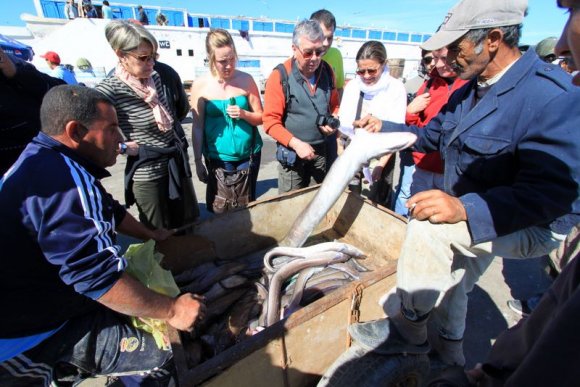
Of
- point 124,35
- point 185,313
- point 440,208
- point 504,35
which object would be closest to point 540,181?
point 440,208

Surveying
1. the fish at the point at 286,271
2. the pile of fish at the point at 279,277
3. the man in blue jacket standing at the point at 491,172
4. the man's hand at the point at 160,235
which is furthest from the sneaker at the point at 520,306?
the man's hand at the point at 160,235

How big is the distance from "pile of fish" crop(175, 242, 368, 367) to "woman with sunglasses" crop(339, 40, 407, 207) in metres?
1.57

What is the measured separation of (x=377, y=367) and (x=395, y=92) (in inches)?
106

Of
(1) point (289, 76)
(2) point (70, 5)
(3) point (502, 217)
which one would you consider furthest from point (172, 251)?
(2) point (70, 5)

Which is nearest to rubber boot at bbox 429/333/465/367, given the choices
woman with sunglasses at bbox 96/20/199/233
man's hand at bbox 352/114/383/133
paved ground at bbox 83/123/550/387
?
paved ground at bbox 83/123/550/387

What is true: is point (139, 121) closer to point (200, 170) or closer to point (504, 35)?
point (200, 170)

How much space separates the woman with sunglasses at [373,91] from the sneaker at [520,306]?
221 cm

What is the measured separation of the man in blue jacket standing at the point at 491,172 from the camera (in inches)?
53.9

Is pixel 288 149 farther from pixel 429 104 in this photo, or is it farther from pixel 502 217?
pixel 502 217

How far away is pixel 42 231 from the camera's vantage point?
136 centimetres

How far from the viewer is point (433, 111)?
124 inches

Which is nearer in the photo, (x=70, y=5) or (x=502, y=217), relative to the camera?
(x=502, y=217)

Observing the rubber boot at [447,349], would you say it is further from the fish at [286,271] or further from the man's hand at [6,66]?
the man's hand at [6,66]

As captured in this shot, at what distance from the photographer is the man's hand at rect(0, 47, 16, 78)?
2.41 m
